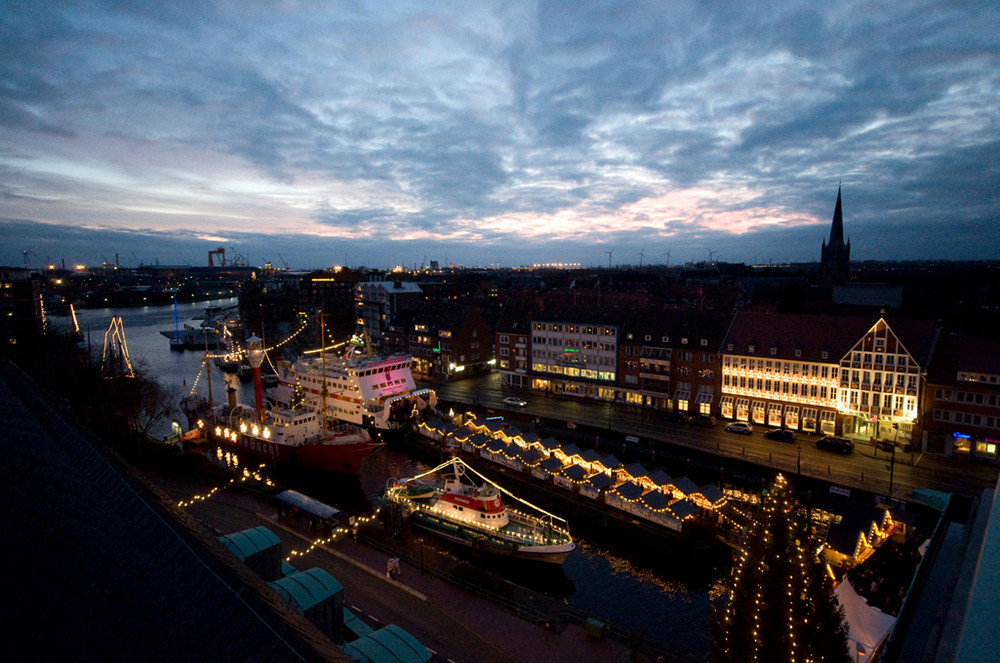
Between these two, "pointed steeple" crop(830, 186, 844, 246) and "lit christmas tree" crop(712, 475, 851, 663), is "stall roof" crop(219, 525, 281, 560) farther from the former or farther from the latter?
"pointed steeple" crop(830, 186, 844, 246)

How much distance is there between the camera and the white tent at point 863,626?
435 inches

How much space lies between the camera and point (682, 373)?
106 feet

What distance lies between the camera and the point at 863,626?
37.6 ft

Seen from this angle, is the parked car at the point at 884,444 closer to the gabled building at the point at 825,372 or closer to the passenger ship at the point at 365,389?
the gabled building at the point at 825,372

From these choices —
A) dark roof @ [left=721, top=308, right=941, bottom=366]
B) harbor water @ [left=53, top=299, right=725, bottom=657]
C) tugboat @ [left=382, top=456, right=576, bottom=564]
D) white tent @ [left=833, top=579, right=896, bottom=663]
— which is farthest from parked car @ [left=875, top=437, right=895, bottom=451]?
white tent @ [left=833, top=579, right=896, bottom=663]

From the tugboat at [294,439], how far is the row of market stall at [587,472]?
4.76 meters

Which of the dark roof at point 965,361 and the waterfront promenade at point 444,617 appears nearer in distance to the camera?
the waterfront promenade at point 444,617

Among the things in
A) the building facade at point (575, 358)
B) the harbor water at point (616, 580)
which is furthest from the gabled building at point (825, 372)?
the harbor water at point (616, 580)

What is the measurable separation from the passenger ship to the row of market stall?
111 inches

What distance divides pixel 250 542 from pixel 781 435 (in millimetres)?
24580

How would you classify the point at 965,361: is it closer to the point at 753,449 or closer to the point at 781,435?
the point at 781,435

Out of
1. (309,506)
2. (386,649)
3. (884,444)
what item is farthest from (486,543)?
(884,444)

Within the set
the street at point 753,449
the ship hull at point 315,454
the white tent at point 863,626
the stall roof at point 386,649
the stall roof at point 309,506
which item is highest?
the stall roof at point 386,649

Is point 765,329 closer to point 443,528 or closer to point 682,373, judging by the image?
point 682,373
